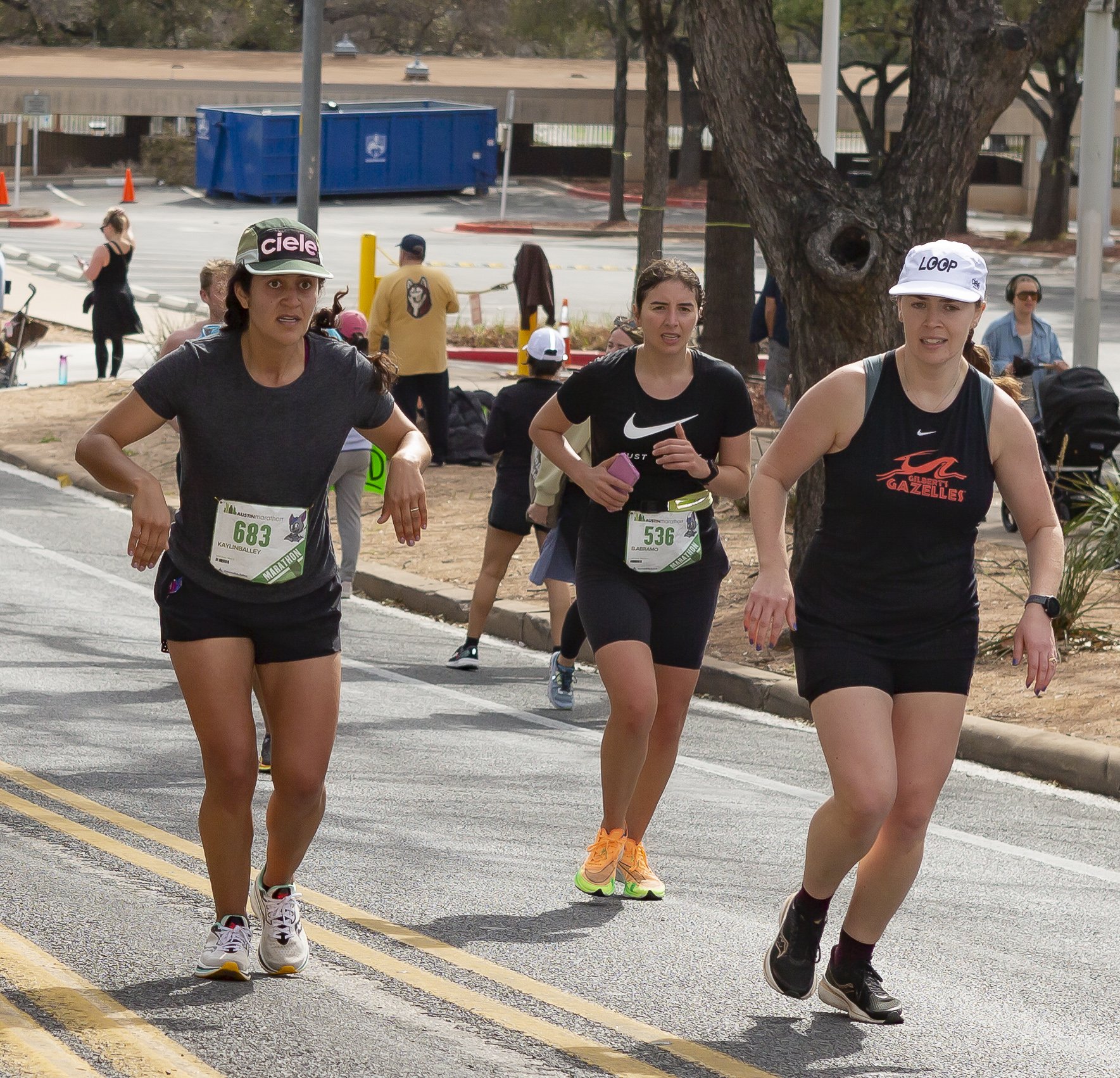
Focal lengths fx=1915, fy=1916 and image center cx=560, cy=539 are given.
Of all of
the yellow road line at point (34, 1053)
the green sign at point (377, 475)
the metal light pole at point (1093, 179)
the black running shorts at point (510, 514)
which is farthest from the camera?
the metal light pole at point (1093, 179)

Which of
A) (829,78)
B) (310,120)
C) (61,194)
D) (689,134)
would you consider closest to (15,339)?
(310,120)

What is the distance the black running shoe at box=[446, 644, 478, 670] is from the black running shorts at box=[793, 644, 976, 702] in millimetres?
5759

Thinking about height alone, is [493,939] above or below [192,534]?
below

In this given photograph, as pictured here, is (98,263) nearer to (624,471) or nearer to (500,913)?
(624,471)

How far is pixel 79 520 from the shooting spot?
14.8 metres

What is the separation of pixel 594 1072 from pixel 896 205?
719cm

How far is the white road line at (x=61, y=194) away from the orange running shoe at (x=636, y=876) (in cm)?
4333

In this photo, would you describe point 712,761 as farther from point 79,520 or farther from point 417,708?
point 79,520

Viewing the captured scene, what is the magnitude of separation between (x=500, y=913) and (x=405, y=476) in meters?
1.67

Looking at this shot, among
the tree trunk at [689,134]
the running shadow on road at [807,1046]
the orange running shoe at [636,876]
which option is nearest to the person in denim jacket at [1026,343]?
the orange running shoe at [636,876]

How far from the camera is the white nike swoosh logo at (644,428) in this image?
19.7 feet

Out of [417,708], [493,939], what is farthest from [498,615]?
[493,939]

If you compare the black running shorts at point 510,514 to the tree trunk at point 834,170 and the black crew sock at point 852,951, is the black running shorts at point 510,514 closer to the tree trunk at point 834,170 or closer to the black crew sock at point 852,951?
the tree trunk at point 834,170

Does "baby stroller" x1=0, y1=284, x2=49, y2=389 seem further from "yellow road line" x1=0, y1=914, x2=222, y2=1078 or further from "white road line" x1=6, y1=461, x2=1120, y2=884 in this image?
"yellow road line" x1=0, y1=914, x2=222, y2=1078
